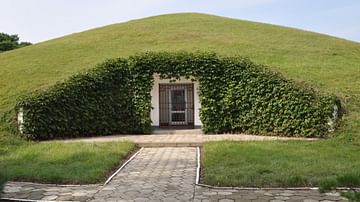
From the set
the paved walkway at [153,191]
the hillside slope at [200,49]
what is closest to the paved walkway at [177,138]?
the hillside slope at [200,49]

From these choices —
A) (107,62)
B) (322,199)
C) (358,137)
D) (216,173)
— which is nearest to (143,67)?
(107,62)

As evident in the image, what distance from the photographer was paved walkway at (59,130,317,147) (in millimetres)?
12391

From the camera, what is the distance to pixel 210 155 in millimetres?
9812

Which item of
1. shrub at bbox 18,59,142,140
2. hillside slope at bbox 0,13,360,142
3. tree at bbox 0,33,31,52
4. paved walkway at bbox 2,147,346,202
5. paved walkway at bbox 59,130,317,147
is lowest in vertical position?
paved walkway at bbox 2,147,346,202

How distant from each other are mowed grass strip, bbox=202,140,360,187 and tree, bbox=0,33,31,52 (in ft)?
99.3

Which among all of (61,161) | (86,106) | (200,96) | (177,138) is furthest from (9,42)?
(61,161)

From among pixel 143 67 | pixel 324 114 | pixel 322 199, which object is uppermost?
pixel 143 67

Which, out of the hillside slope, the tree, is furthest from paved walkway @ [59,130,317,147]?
the tree

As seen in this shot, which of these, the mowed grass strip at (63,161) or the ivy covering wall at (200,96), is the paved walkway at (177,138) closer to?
the ivy covering wall at (200,96)

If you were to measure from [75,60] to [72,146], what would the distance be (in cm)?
998

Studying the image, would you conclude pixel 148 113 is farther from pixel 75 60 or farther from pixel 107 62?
pixel 75 60

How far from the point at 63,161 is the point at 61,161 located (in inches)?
1.7

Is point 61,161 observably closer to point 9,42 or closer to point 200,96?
point 200,96

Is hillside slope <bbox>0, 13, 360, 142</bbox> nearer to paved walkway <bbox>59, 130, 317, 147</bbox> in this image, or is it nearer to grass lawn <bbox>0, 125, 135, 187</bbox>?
paved walkway <bbox>59, 130, 317, 147</bbox>
